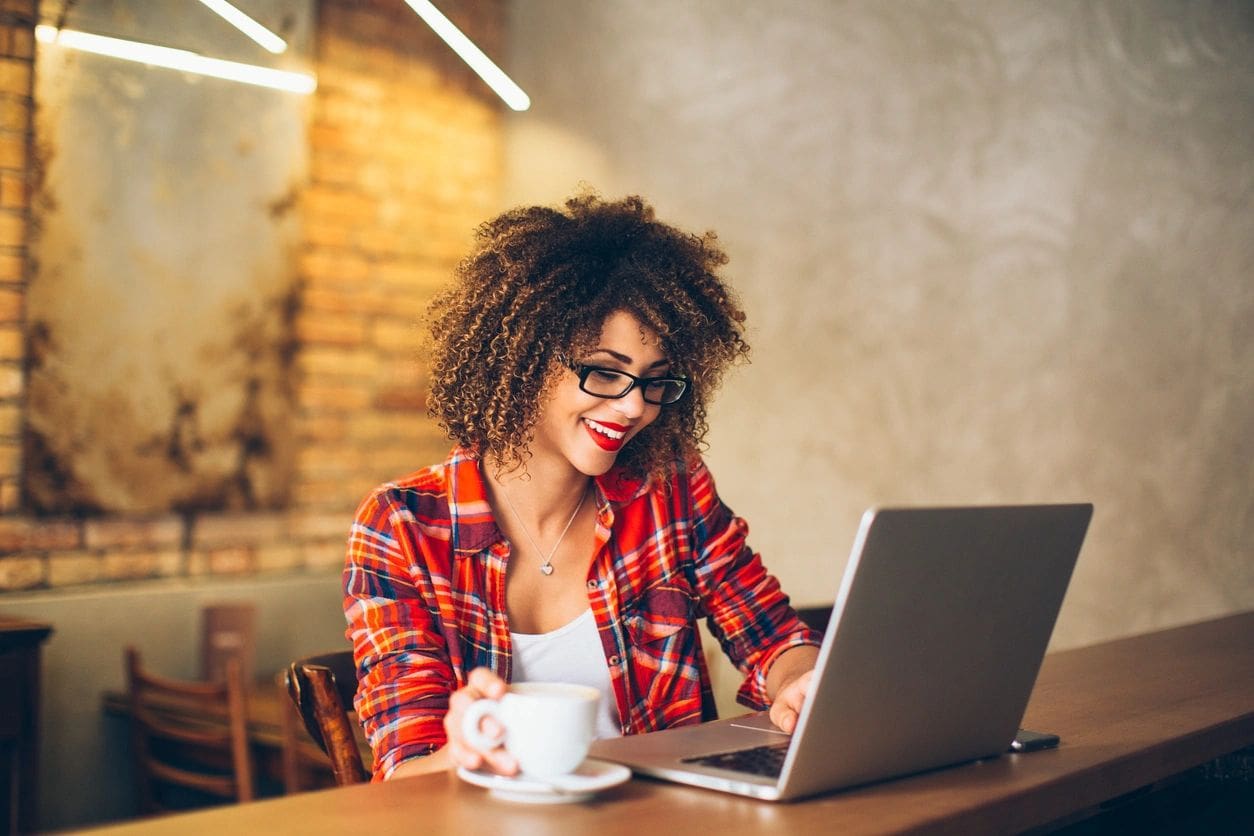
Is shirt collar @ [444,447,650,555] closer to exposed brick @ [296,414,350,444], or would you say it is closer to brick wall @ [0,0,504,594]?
brick wall @ [0,0,504,594]

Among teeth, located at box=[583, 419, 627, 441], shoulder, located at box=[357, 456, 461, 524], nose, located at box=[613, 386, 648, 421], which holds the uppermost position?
nose, located at box=[613, 386, 648, 421]

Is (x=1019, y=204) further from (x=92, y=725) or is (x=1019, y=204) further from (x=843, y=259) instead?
(x=92, y=725)

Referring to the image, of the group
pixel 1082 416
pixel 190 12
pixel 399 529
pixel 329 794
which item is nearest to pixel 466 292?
pixel 399 529

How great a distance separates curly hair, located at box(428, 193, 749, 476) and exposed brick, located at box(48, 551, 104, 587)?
204cm

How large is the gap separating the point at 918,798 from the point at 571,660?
0.71 meters

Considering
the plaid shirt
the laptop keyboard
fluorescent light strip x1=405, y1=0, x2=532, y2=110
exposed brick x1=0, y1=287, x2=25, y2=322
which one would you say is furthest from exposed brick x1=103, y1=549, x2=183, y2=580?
the laptop keyboard

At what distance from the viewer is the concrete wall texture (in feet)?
10.5

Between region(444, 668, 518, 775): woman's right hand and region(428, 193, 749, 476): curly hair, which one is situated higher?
region(428, 193, 749, 476): curly hair

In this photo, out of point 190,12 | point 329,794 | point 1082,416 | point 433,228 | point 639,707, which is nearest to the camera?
point 329,794

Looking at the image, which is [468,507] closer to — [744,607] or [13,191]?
[744,607]

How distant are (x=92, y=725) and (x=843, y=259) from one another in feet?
8.27

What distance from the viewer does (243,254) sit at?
3934mm

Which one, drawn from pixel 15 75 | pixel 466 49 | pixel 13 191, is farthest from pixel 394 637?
pixel 15 75

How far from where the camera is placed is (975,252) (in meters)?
3.59
